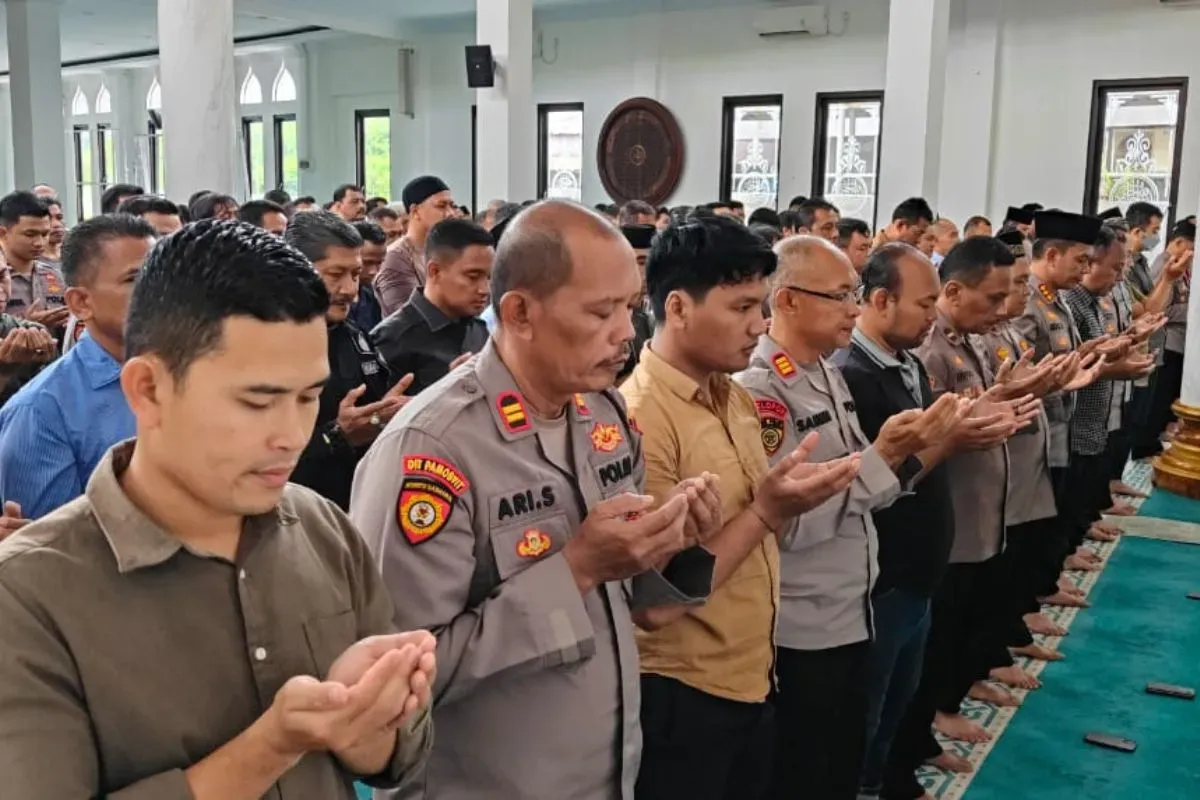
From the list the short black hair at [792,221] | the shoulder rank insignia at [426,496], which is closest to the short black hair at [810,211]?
the short black hair at [792,221]

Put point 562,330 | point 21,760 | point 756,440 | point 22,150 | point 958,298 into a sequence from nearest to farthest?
point 21,760 → point 562,330 → point 756,440 → point 958,298 → point 22,150

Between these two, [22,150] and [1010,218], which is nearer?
[1010,218]

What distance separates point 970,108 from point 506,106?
4.35m

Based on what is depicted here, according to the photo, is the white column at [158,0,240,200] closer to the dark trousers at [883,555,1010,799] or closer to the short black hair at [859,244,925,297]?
the short black hair at [859,244,925,297]

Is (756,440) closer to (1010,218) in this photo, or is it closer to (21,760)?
(21,760)

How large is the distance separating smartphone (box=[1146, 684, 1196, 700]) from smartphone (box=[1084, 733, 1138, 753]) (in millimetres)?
408

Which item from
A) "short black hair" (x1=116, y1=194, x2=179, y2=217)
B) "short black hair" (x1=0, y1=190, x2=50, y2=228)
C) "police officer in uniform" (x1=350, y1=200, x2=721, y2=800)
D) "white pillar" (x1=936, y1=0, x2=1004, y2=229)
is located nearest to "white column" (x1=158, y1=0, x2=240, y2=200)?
"short black hair" (x1=116, y1=194, x2=179, y2=217)

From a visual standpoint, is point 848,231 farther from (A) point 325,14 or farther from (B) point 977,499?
(A) point 325,14

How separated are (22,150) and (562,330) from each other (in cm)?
1204

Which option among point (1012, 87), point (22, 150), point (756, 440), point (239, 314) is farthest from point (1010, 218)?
point (22, 150)

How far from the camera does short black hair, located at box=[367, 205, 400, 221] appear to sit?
26.2 ft

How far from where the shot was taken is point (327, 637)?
1100 millimetres

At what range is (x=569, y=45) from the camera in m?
12.1

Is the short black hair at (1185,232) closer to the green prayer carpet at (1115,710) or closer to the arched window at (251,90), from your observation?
the green prayer carpet at (1115,710)
